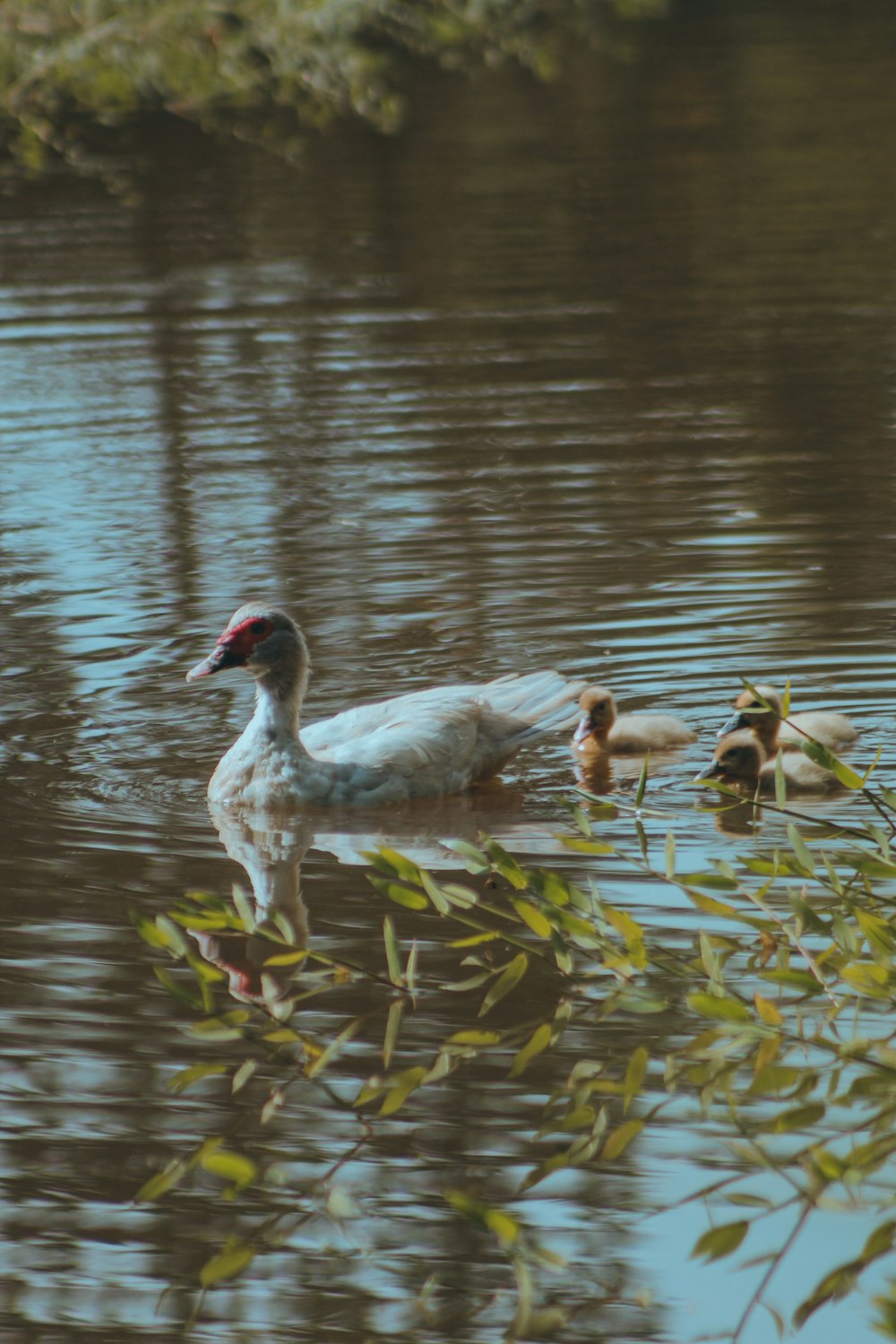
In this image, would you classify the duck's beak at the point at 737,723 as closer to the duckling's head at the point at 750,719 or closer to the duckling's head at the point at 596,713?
the duckling's head at the point at 750,719

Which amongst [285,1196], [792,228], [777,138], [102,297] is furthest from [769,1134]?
[777,138]

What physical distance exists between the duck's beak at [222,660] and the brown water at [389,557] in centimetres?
44

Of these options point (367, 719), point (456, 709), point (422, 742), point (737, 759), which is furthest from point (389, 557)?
point (737, 759)

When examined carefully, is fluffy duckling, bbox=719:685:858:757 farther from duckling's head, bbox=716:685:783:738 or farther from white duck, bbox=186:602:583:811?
white duck, bbox=186:602:583:811

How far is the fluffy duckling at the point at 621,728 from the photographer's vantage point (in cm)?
785

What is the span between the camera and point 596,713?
312 inches

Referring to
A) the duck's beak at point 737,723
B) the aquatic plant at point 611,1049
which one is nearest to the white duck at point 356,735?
the duck's beak at point 737,723

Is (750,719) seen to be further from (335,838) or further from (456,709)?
(335,838)

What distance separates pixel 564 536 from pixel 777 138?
1702 centimetres

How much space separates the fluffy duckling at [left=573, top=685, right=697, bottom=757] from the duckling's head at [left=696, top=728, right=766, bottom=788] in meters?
0.32

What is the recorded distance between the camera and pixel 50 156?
88.8 ft

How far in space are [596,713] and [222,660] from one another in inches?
55.8

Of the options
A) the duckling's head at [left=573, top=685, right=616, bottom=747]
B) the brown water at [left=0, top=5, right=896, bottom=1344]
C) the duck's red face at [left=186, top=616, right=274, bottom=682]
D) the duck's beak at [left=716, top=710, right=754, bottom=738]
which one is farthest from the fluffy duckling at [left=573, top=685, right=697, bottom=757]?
the duck's red face at [left=186, top=616, right=274, bottom=682]

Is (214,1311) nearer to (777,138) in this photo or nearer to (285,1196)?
(285,1196)
